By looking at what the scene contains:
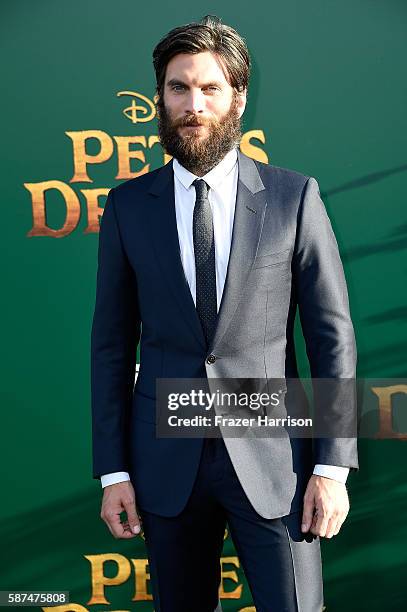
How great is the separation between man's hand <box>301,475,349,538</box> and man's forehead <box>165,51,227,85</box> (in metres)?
0.88

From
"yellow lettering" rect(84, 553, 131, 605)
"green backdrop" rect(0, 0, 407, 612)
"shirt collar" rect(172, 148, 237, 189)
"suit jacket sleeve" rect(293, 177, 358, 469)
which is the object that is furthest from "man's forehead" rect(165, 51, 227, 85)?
"yellow lettering" rect(84, 553, 131, 605)

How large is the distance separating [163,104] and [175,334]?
1.70 ft

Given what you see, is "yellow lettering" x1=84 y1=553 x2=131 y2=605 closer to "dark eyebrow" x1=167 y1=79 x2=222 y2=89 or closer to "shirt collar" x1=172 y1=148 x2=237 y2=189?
"shirt collar" x1=172 y1=148 x2=237 y2=189

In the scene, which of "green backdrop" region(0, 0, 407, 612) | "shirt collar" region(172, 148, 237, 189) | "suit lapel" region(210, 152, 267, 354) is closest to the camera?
"suit lapel" region(210, 152, 267, 354)

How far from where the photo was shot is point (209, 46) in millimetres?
1827

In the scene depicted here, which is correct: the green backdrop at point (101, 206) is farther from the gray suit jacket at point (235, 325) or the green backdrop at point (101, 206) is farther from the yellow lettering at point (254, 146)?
the gray suit jacket at point (235, 325)

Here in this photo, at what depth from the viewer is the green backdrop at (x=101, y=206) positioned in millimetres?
2473

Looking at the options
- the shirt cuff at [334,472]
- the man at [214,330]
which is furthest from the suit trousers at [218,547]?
the shirt cuff at [334,472]

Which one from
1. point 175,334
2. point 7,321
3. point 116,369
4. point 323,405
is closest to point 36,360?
point 7,321

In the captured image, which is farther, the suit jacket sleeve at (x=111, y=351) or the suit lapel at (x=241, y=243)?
the suit jacket sleeve at (x=111, y=351)

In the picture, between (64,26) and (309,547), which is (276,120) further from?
(309,547)

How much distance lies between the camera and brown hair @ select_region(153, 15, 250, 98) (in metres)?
1.82

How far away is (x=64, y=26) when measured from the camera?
250 cm

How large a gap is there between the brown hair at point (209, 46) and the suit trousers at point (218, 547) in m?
0.80
